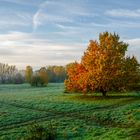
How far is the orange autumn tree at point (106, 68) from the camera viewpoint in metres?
62.9

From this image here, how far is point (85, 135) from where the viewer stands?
38.1 meters

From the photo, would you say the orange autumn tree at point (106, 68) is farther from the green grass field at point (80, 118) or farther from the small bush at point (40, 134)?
the small bush at point (40, 134)

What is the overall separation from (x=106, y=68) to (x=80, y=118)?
18.2m

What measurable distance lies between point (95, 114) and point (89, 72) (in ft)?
53.1

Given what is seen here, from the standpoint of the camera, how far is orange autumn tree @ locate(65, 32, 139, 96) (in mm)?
62938

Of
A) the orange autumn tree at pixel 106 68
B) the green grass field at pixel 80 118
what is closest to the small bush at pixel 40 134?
the green grass field at pixel 80 118

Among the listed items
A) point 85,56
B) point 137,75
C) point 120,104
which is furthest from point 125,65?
point 120,104

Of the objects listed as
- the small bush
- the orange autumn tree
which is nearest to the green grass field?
the small bush

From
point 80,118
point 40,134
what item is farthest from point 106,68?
point 40,134

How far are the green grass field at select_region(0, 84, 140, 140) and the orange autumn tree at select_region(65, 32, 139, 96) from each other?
3.45m

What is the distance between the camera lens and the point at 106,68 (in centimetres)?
6353

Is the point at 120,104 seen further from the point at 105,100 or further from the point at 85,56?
the point at 85,56

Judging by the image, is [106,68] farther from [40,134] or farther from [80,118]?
[40,134]

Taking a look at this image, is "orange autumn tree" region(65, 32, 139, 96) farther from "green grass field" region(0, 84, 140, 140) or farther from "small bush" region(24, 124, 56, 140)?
"small bush" region(24, 124, 56, 140)
